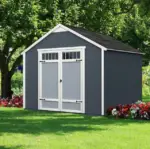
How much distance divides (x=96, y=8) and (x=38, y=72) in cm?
697

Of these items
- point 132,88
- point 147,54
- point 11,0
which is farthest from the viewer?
point 147,54

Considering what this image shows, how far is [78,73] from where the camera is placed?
53.3ft

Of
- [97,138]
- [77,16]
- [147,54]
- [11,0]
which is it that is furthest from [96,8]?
[147,54]

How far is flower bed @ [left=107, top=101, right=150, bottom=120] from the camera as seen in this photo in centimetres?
1390

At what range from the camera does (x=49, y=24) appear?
Answer: 2120 centimetres

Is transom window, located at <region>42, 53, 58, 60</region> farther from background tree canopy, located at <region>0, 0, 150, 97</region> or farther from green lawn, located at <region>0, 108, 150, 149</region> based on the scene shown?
green lawn, located at <region>0, 108, 150, 149</region>

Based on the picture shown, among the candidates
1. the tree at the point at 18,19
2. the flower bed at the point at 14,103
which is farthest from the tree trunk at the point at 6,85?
the tree at the point at 18,19

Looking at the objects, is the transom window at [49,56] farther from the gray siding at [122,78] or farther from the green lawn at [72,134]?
the green lawn at [72,134]

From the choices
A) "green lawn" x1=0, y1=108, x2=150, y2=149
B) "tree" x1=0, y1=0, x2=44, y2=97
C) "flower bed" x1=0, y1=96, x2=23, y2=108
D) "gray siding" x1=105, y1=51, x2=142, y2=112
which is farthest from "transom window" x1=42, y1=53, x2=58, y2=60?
"green lawn" x1=0, y1=108, x2=150, y2=149

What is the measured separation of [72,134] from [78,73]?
6.18 meters

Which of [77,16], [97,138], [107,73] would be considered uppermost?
[77,16]

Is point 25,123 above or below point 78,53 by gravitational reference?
below

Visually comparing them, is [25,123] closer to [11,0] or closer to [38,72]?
[38,72]

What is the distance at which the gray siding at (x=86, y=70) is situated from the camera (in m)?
15.7
